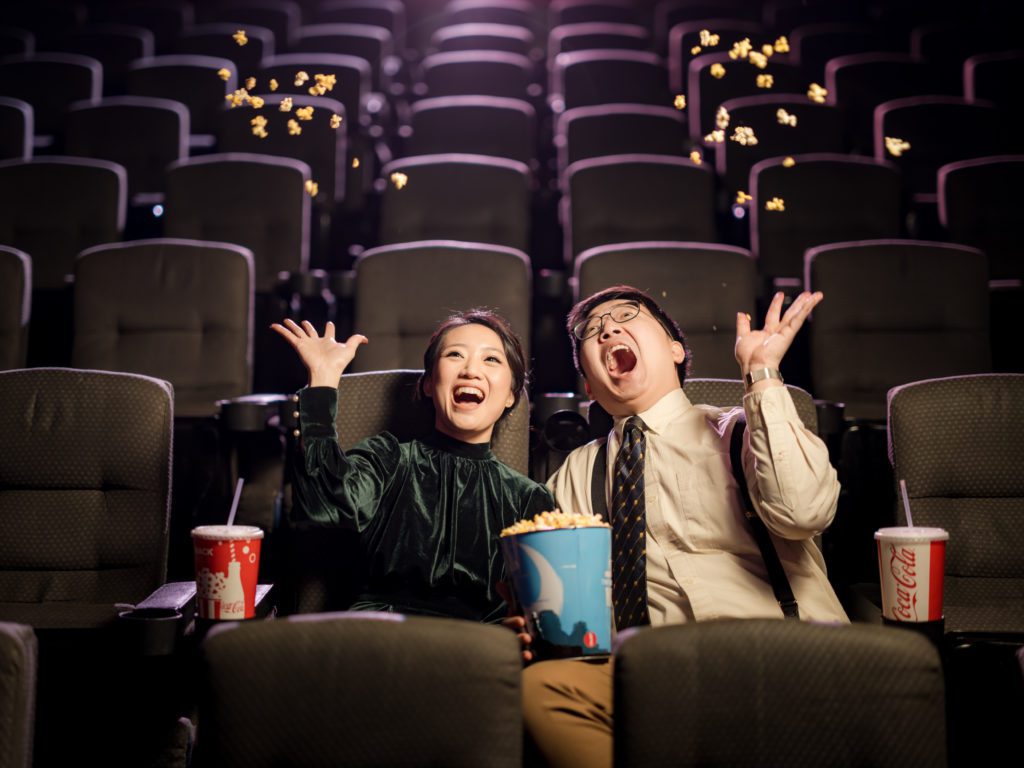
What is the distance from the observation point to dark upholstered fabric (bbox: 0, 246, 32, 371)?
210 centimetres

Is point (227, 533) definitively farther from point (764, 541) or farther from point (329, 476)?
point (764, 541)

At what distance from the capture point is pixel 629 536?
1.19m

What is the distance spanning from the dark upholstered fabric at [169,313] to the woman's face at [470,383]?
0.93 metres

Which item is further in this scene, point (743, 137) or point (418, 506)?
point (743, 137)

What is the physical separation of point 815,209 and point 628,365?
4.87ft

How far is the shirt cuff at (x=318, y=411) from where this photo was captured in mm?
1232

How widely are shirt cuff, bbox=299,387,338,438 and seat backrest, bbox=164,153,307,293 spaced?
53.2 inches

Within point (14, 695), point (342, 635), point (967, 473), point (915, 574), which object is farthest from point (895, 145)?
point (14, 695)

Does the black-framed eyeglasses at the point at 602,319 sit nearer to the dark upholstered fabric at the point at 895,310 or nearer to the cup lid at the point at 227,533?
the cup lid at the point at 227,533

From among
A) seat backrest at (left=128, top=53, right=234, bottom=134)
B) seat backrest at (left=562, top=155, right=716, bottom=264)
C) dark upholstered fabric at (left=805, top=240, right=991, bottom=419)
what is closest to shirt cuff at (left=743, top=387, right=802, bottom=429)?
dark upholstered fabric at (left=805, top=240, right=991, bottom=419)

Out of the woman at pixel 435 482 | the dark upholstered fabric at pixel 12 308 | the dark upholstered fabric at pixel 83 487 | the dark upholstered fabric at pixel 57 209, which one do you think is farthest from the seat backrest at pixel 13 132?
the woman at pixel 435 482

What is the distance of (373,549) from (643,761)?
0.59m

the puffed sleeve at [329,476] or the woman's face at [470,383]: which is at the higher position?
the woman's face at [470,383]

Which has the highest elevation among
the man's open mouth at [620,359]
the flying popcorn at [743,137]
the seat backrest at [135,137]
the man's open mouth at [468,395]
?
the seat backrest at [135,137]
